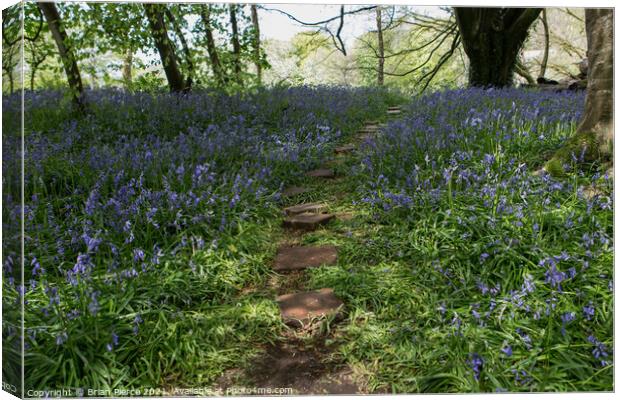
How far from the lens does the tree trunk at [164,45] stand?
3735 mm

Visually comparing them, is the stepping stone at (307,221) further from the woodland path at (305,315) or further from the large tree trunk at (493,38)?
the large tree trunk at (493,38)

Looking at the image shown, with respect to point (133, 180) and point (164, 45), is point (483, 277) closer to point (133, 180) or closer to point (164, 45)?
point (133, 180)

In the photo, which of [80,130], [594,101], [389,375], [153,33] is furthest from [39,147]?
[594,101]

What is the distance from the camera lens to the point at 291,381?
225 centimetres

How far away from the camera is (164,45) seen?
4.02m

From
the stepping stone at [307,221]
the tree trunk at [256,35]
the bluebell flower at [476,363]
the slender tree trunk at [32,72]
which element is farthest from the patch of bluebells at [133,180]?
the bluebell flower at [476,363]

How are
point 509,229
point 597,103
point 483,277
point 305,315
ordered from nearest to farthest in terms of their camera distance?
1. point 305,315
2. point 483,277
3. point 509,229
4. point 597,103

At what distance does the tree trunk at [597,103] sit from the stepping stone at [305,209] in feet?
5.98

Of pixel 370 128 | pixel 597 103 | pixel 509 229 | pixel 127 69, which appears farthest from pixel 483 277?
pixel 370 128

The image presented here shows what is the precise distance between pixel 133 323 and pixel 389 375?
1.27 metres

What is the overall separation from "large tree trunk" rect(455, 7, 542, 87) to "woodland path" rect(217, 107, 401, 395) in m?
5.29

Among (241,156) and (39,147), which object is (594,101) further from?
(39,147)

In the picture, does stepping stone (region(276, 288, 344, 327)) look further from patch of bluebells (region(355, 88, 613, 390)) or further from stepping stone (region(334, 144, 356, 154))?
stepping stone (region(334, 144, 356, 154))

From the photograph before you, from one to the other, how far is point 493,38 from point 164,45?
20.7ft
